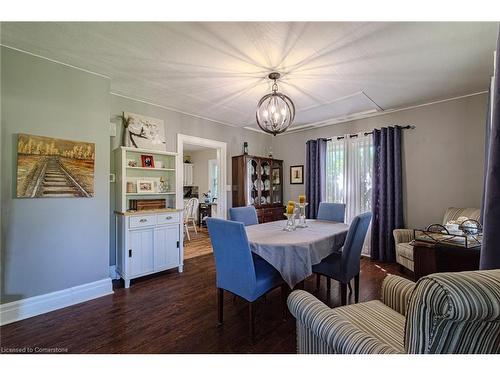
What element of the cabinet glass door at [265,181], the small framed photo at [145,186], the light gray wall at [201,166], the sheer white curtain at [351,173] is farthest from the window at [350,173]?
the light gray wall at [201,166]

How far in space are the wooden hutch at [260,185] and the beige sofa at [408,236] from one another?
7.21ft

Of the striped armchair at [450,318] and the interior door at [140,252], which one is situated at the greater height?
the striped armchair at [450,318]

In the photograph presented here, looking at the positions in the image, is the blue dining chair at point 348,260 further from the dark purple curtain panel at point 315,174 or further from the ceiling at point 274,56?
the dark purple curtain panel at point 315,174

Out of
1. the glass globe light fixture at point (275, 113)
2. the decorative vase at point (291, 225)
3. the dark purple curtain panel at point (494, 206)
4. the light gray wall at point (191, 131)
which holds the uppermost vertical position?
the light gray wall at point (191, 131)

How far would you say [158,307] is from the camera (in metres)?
2.29

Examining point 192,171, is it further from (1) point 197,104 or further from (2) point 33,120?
(2) point 33,120

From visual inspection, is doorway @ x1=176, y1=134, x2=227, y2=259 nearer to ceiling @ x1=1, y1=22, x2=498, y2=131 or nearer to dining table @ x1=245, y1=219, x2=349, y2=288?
ceiling @ x1=1, y1=22, x2=498, y2=131

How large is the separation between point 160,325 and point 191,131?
2.85 metres

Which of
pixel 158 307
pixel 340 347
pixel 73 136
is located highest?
pixel 73 136

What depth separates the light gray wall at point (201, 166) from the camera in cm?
754

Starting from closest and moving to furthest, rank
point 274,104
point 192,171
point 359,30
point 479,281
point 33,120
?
point 479,281
point 359,30
point 33,120
point 274,104
point 192,171

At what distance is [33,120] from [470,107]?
498cm

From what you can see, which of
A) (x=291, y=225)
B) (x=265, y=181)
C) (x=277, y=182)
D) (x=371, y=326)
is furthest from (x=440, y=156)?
(x=371, y=326)

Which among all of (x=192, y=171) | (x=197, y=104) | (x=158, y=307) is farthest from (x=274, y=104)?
(x=192, y=171)
